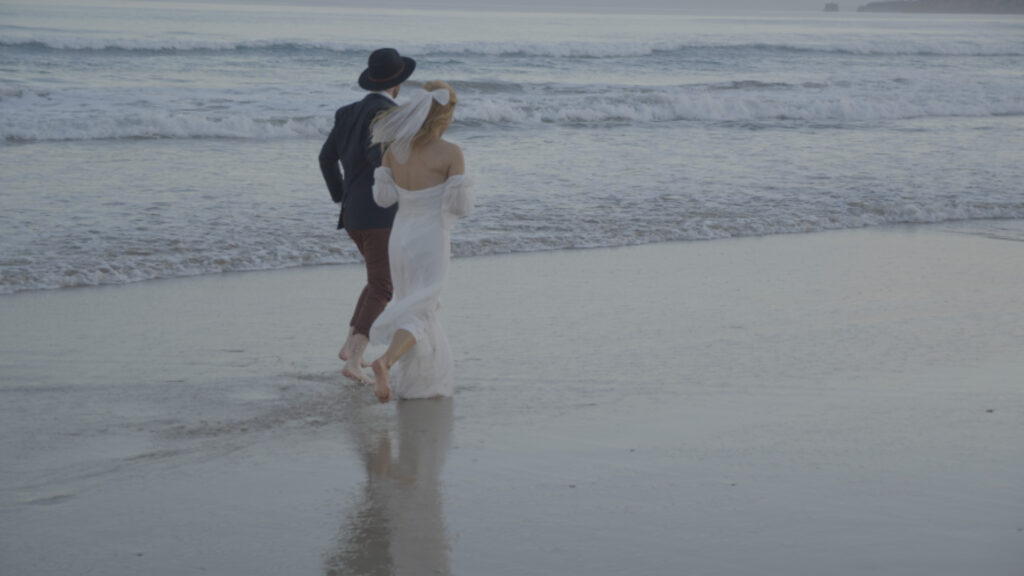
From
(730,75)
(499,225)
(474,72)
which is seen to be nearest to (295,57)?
(474,72)

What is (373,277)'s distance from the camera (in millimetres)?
5590

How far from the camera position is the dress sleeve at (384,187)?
5.06m

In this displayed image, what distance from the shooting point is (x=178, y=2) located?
70688 mm

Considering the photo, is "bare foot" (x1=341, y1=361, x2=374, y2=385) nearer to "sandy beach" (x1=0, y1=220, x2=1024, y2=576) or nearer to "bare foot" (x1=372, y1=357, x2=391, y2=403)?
"sandy beach" (x1=0, y1=220, x2=1024, y2=576)

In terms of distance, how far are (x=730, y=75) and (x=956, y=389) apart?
2889 cm

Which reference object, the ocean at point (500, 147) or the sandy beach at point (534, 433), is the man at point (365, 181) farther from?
the ocean at point (500, 147)

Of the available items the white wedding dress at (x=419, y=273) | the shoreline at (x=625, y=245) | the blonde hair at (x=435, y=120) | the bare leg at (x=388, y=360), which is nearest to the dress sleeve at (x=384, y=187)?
the white wedding dress at (x=419, y=273)

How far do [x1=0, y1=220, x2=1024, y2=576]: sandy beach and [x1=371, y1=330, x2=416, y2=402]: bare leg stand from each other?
132 mm

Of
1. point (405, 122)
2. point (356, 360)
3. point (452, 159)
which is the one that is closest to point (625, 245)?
point (356, 360)

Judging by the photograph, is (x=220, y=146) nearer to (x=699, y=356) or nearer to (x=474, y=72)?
(x=699, y=356)


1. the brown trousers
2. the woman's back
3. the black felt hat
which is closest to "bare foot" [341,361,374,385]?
the brown trousers

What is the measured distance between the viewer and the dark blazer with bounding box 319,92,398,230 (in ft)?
17.5

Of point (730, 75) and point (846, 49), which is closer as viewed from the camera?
point (730, 75)

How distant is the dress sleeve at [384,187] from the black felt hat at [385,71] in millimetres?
509
